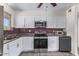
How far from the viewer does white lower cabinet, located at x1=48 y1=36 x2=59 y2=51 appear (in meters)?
5.57

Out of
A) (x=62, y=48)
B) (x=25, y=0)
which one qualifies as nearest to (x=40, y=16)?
(x=62, y=48)

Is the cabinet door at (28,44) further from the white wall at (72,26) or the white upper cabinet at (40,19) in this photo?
the white wall at (72,26)

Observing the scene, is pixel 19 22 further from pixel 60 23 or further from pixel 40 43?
pixel 60 23

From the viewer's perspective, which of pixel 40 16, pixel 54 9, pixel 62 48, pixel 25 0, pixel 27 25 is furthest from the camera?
pixel 62 48

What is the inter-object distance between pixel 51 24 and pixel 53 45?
0.97m

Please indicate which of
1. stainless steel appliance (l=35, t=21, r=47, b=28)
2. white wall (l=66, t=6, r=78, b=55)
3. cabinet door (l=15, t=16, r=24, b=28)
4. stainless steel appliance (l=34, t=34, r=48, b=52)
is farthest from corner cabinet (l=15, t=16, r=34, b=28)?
white wall (l=66, t=6, r=78, b=55)

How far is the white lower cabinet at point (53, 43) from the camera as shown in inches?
219

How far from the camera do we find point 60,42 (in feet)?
18.3

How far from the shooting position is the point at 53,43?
18.5ft

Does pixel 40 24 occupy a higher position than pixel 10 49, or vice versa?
pixel 40 24

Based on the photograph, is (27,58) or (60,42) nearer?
(27,58)

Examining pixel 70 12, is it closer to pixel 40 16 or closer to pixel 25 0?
pixel 40 16

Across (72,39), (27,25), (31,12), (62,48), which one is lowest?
(62,48)

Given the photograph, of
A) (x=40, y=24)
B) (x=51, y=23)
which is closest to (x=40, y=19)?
(x=40, y=24)
